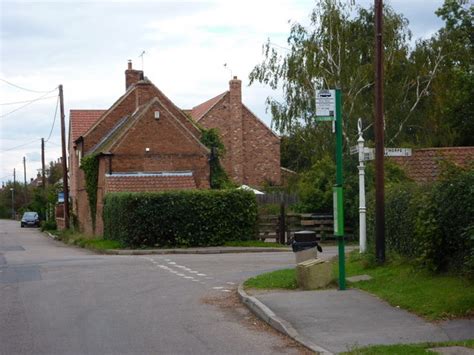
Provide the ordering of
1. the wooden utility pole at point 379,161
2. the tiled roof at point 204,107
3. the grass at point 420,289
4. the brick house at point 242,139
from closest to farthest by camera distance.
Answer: the grass at point 420,289, the wooden utility pole at point 379,161, the brick house at point 242,139, the tiled roof at point 204,107

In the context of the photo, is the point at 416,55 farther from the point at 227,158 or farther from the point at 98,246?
the point at 98,246

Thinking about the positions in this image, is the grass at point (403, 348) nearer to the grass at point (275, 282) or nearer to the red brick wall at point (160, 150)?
the grass at point (275, 282)

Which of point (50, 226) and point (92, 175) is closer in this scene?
point (92, 175)

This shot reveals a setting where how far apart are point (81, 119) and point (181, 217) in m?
27.1

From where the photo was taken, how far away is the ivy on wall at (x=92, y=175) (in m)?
41.0

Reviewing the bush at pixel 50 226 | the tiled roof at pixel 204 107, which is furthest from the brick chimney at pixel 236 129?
the bush at pixel 50 226

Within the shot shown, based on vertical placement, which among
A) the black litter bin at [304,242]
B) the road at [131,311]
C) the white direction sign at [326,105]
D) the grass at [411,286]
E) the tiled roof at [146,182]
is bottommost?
the road at [131,311]

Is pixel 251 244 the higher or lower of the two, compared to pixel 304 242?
lower

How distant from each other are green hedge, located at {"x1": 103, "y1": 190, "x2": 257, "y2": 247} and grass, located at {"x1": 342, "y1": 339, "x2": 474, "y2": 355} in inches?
893

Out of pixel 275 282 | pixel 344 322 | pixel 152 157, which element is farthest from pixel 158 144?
pixel 344 322

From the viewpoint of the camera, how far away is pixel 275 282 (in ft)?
53.3

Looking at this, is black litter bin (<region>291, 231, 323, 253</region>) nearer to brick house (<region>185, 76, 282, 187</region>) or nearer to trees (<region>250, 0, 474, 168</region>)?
trees (<region>250, 0, 474, 168</region>)

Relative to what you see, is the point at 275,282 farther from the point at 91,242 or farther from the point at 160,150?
the point at 160,150

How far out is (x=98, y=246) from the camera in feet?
112
